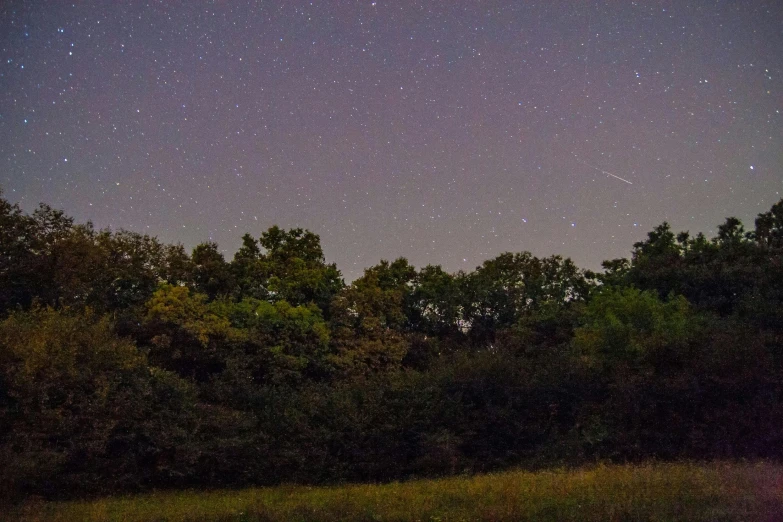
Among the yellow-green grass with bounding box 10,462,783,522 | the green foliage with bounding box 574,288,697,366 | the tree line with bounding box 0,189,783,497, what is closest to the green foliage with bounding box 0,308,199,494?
the tree line with bounding box 0,189,783,497

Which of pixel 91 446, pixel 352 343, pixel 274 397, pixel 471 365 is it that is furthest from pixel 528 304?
pixel 91 446

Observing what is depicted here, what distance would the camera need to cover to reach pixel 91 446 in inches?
652

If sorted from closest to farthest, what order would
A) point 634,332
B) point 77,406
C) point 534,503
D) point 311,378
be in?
point 534,503 < point 77,406 < point 634,332 < point 311,378

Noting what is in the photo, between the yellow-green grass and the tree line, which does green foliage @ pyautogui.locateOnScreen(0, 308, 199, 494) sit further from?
the yellow-green grass

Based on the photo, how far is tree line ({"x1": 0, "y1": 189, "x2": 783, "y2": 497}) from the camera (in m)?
17.2

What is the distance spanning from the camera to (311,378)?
1294 inches

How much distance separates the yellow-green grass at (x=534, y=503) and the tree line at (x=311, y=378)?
3.09 meters

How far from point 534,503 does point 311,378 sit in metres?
23.1

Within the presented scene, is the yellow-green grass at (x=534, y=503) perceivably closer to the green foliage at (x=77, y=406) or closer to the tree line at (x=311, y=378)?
the green foliage at (x=77, y=406)

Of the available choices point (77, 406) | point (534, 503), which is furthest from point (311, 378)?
point (534, 503)

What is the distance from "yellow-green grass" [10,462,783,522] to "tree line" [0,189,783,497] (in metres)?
3.09

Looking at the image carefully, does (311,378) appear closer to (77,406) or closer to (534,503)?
(77,406)

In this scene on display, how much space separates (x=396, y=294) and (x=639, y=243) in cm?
1650

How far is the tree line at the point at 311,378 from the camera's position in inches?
676
